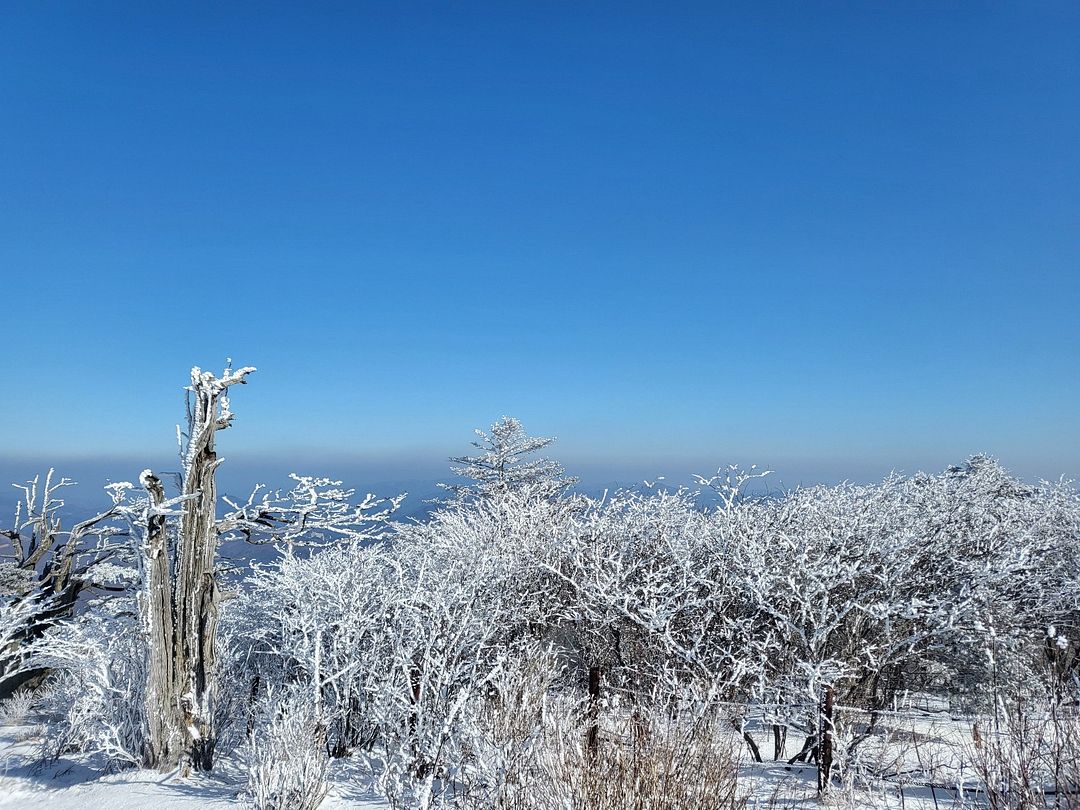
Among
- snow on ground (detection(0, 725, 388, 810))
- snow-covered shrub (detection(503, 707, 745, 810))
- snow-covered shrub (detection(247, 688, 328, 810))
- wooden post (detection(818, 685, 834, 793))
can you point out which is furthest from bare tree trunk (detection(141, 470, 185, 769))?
wooden post (detection(818, 685, 834, 793))

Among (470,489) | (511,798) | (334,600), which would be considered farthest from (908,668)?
(470,489)

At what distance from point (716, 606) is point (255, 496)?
23.2 ft

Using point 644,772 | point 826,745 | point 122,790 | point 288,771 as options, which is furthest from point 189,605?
point 826,745

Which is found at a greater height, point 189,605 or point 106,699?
point 189,605

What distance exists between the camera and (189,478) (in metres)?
7.68

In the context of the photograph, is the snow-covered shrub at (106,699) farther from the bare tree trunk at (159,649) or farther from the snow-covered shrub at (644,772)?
the snow-covered shrub at (644,772)

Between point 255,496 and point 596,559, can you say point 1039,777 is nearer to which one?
point 596,559

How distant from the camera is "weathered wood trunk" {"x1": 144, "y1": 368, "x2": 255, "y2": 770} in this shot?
7160 millimetres

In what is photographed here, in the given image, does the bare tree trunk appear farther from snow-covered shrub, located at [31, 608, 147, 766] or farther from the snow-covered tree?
the snow-covered tree

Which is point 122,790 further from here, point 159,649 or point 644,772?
point 644,772

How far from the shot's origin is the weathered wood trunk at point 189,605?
7.16 meters

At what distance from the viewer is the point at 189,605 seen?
755 centimetres

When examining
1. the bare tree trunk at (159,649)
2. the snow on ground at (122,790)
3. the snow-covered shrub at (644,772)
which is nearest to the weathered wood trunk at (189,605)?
the bare tree trunk at (159,649)

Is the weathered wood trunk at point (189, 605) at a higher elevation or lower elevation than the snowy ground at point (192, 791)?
higher
